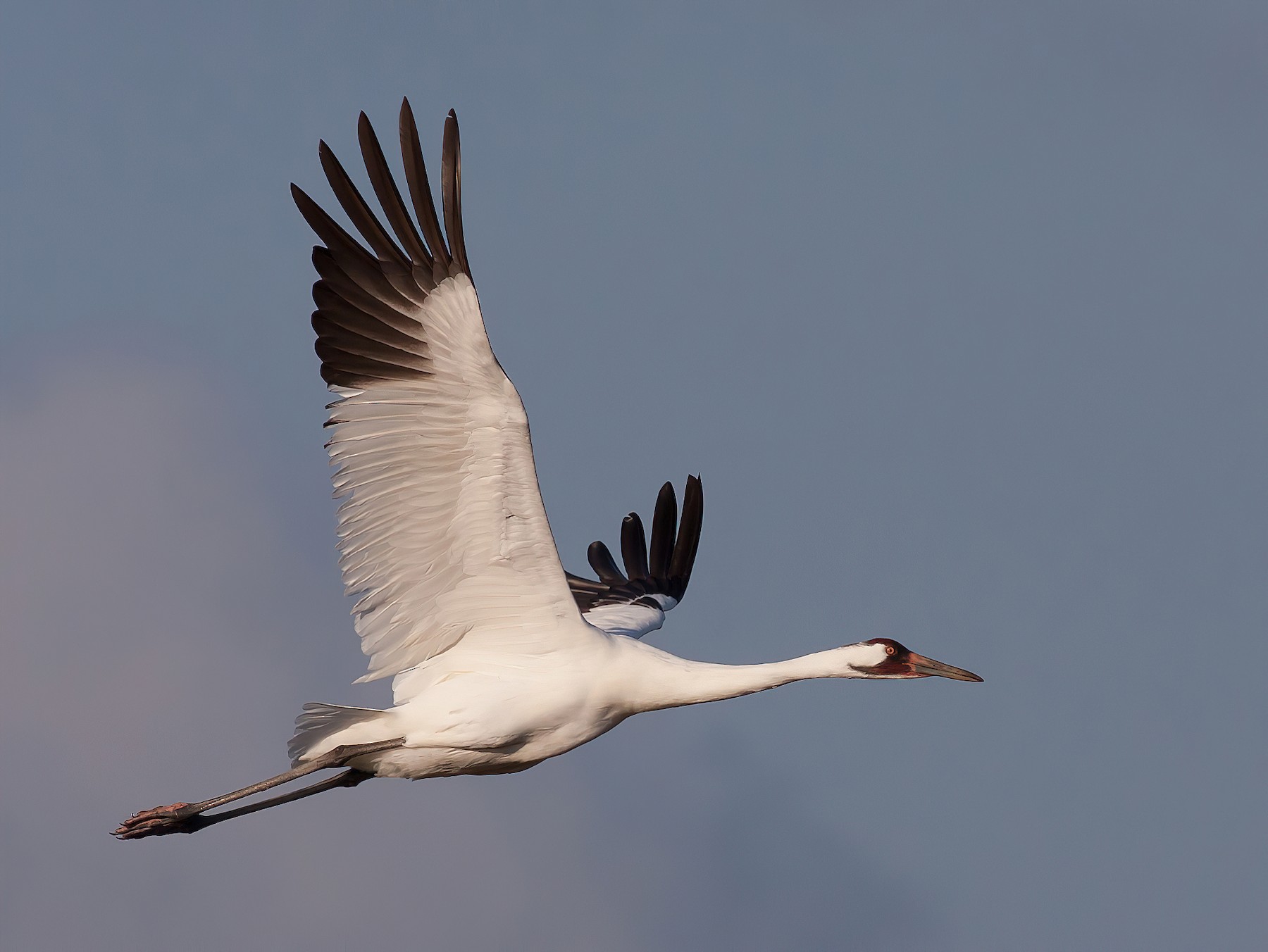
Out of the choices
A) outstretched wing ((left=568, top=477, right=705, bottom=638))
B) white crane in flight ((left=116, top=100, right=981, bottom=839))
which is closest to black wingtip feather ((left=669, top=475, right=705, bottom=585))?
outstretched wing ((left=568, top=477, right=705, bottom=638))

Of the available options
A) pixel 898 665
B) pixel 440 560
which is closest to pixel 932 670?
pixel 898 665

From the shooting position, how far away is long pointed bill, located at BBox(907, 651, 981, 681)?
18656mm

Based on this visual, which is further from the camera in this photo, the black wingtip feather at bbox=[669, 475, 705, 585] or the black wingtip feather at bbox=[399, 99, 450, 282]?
the black wingtip feather at bbox=[669, 475, 705, 585]

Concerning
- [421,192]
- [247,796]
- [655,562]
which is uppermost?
[421,192]

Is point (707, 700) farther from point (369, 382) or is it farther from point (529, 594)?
point (369, 382)

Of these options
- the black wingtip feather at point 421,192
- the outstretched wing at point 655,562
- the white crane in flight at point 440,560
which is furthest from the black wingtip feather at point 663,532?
the black wingtip feather at point 421,192

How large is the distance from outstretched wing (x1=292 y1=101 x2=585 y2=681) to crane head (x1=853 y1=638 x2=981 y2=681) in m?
3.02

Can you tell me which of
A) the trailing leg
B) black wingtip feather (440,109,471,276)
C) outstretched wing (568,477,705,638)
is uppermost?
black wingtip feather (440,109,471,276)

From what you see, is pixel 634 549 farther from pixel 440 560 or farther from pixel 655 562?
pixel 440 560

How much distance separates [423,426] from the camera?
1733 cm

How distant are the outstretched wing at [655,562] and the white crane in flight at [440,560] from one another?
4665 mm

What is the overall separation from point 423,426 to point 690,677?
3537 millimetres

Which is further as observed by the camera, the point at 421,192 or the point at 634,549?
the point at 634,549

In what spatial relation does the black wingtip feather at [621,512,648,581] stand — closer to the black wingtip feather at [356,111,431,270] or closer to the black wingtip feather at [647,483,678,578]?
the black wingtip feather at [647,483,678,578]
